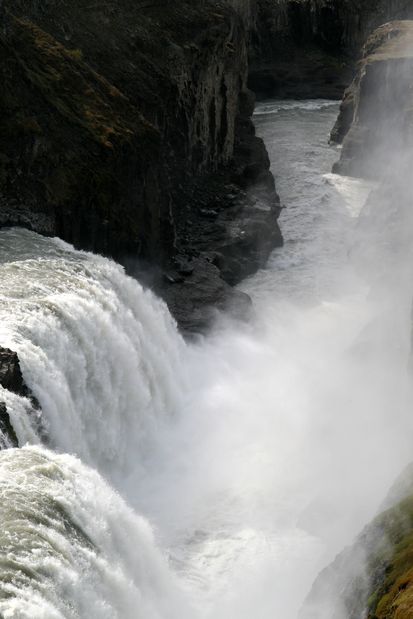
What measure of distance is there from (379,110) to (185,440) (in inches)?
978

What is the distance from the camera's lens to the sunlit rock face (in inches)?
1690

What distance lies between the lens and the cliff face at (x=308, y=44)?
6212 cm

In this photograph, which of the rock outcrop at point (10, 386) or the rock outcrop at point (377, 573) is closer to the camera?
the rock outcrop at point (377, 573)

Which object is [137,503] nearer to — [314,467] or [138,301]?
[314,467]

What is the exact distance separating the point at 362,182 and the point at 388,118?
10.5 ft

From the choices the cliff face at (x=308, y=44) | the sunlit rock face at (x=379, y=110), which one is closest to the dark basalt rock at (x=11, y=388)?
the sunlit rock face at (x=379, y=110)

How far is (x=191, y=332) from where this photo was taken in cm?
2970

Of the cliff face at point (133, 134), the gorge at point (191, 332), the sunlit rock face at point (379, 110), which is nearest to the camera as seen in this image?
the gorge at point (191, 332)

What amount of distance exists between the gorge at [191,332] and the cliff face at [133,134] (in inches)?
3.8

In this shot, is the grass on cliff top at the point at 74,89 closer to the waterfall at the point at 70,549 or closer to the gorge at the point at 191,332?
the gorge at the point at 191,332

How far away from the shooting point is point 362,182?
147 feet

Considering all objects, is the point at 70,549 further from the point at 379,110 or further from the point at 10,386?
the point at 379,110

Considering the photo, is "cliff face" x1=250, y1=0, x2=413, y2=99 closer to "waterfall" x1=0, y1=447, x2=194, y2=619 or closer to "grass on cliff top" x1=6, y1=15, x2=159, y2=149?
"grass on cliff top" x1=6, y1=15, x2=159, y2=149

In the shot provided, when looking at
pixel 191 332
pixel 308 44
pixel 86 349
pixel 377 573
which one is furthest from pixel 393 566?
pixel 308 44
